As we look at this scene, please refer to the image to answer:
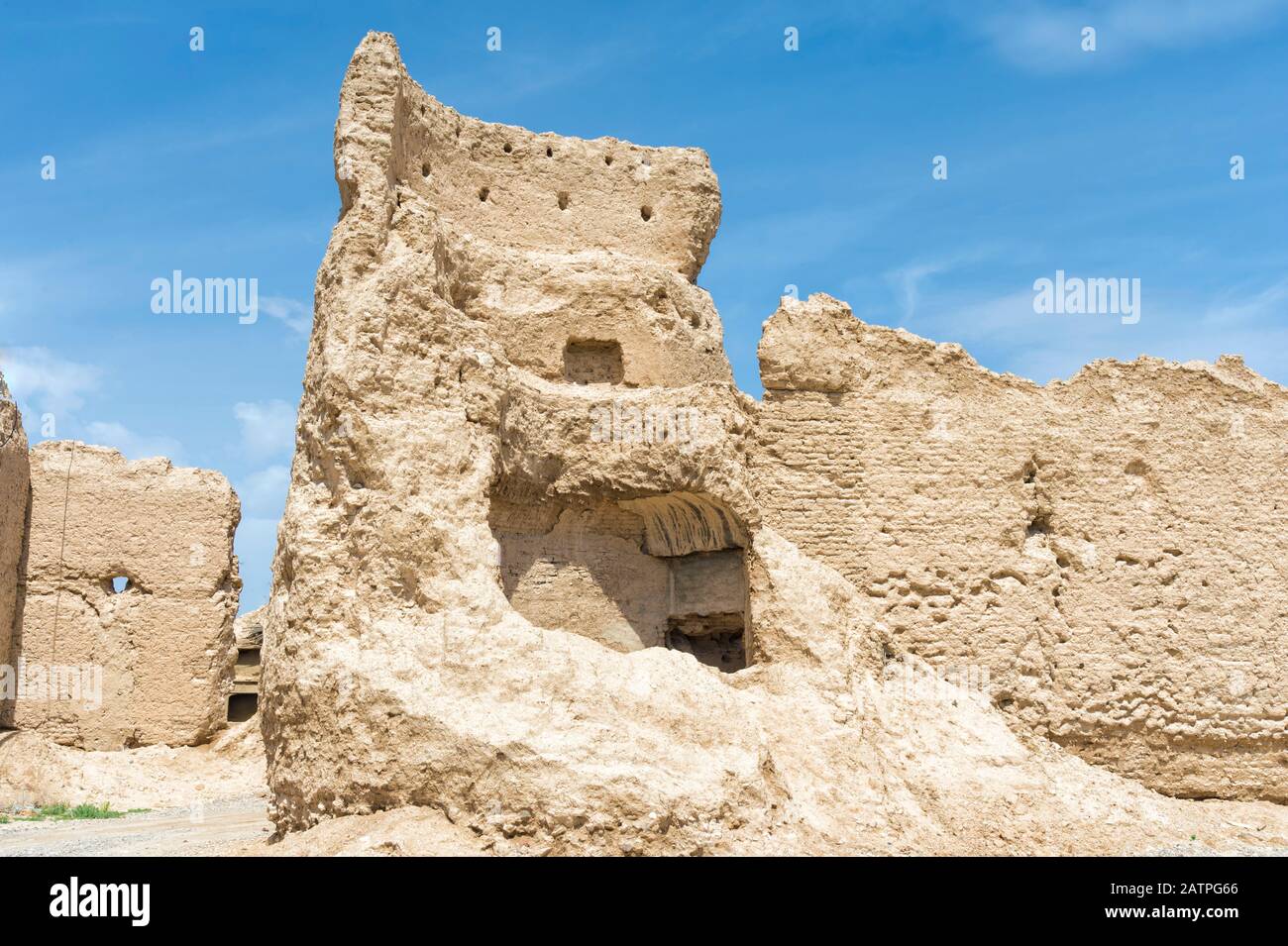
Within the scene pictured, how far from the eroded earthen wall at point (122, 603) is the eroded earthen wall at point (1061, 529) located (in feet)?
24.4

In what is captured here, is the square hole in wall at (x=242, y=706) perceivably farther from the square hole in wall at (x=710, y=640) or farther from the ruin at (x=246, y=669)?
the square hole in wall at (x=710, y=640)

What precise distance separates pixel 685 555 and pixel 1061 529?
317 centimetres

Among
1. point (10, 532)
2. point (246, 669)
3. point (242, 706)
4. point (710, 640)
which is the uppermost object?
point (10, 532)

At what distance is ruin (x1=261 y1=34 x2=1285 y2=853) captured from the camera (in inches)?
289

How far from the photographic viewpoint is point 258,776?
13898mm

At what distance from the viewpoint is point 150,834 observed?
32.8ft

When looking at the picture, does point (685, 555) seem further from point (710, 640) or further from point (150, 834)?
point (150, 834)

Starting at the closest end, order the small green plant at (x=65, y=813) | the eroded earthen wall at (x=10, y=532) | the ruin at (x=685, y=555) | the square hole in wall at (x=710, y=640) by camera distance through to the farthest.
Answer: the ruin at (x=685, y=555) → the square hole in wall at (x=710, y=640) → the small green plant at (x=65, y=813) → the eroded earthen wall at (x=10, y=532)

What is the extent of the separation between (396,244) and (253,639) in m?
9.74

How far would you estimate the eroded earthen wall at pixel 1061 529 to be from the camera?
1010 centimetres

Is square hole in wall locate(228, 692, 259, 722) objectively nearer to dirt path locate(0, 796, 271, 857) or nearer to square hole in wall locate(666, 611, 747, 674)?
dirt path locate(0, 796, 271, 857)

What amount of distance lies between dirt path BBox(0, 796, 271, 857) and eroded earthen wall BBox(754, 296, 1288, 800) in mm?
4799

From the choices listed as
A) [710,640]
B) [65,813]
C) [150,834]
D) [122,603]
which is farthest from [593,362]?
[122,603]

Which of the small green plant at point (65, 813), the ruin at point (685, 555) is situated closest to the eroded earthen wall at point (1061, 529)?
the ruin at point (685, 555)
